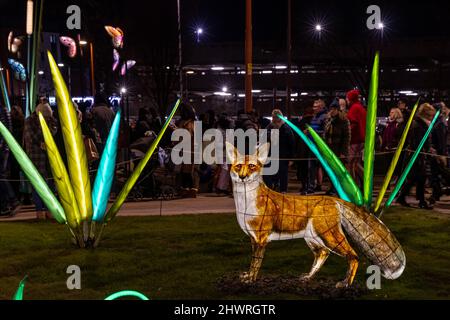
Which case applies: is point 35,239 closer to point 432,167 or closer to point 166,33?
point 432,167

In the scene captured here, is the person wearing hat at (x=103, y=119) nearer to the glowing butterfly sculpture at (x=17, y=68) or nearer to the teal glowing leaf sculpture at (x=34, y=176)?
the teal glowing leaf sculpture at (x=34, y=176)

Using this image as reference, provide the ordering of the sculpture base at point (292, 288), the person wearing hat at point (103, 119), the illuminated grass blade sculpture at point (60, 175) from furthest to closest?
the person wearing hat at point (103, 119) → the illuminated grass blade sculpture at point (60, 175) → the sculpture base at point (292, 288)

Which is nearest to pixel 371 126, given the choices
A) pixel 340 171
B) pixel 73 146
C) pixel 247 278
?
pixel 340 171

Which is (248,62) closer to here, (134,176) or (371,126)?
(134,176)

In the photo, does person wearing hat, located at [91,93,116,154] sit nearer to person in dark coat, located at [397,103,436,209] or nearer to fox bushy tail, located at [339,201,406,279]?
Result: person in dark coat, located at [397,103,436,209]

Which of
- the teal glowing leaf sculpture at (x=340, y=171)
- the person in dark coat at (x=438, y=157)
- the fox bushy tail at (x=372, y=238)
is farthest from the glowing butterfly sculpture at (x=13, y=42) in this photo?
the fox bushy tail at (x=372, y=238)

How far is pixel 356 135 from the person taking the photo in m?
13.7

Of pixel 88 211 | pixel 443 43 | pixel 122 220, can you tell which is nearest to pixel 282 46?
pixel 443 43

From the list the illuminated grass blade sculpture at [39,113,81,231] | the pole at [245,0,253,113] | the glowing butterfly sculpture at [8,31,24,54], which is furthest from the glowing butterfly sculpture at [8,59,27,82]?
the illuminated grass blade sculpture at [39,113,81,231]

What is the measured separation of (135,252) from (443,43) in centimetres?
4067

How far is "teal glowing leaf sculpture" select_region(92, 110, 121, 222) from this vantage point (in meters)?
8.38

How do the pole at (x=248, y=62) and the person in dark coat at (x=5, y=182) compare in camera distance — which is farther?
the pole at (x=248, y=62)

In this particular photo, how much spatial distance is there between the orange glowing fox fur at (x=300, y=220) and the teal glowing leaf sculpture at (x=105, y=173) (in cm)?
235

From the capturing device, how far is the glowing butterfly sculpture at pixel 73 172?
8062 mm
